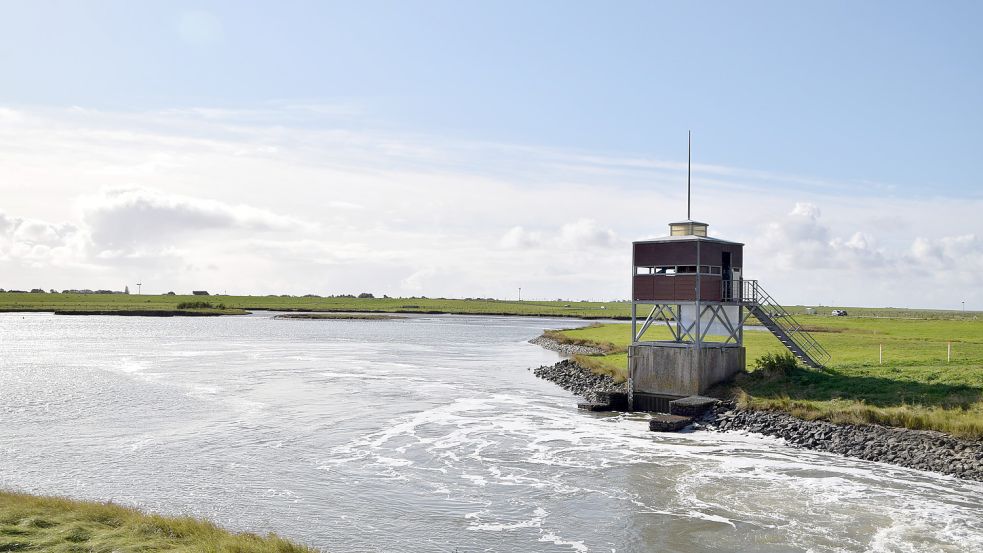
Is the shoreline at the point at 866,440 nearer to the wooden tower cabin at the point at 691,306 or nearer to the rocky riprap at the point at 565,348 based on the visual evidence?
the wooden tower cabin at the point at 691,306

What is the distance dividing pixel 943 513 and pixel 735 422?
14645mm

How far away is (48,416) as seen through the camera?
→ 43.4 meters

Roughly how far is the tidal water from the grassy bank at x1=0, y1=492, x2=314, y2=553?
284cm

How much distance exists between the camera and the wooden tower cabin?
149ft

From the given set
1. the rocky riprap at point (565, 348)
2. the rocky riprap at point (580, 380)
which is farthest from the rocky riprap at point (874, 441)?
the rocky riprap at point (565, 348)

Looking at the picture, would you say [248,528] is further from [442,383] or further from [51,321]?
[51,321]

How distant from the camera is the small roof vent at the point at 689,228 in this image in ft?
159

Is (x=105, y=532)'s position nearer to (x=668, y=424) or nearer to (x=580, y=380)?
(x=668, y=424)

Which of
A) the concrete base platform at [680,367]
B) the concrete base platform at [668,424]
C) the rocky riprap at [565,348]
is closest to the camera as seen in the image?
the concrete base platform at [668,424]

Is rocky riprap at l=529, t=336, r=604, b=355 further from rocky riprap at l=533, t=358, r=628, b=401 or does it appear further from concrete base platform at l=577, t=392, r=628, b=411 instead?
concrete base platform at l=577, t=392, r=628, b=411

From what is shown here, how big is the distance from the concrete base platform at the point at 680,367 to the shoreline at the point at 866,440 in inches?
114

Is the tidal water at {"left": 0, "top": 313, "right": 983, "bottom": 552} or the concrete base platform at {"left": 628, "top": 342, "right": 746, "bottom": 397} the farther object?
the concrete base platform at {"left": 628, "top": 342, "right": 746, "bottom": 397}

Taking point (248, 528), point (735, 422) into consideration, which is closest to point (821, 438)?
point (735, 422)

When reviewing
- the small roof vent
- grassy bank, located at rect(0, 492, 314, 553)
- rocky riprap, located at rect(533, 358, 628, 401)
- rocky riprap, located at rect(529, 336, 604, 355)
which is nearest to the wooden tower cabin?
the small roof vent
